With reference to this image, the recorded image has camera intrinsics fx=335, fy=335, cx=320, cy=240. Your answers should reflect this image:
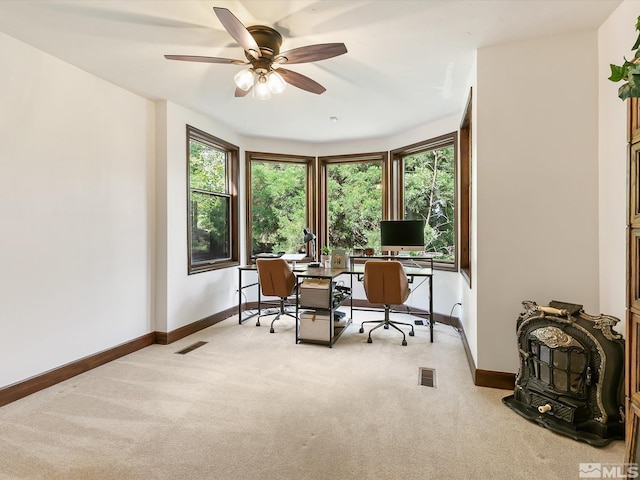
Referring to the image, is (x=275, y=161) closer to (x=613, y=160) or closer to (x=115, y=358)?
(x=115, y=358)

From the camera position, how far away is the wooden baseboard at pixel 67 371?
2.40 meters

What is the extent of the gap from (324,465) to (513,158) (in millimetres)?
2403

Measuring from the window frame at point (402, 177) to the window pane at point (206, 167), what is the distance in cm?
251

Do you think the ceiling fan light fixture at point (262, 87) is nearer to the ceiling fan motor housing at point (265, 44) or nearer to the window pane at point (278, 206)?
the ceiling fan motor housing at point (265, 44)

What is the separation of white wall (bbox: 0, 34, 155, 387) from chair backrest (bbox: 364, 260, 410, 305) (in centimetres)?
244

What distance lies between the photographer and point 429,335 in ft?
12.9

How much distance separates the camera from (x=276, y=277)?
163 inches

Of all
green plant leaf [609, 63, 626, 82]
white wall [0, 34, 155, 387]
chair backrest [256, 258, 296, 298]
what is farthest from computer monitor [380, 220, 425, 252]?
green plant leaf [609, 63, 626, 82]

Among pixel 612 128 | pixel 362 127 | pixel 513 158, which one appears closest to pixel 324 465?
pixel 513 158

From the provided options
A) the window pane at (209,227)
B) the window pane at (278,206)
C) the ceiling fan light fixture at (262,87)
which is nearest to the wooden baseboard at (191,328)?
the window pane at (209,227)

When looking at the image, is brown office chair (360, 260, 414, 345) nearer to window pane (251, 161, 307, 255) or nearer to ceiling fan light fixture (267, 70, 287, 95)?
window pane (251, 161, 307, 255)

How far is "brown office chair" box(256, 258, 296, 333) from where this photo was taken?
4.11 meters

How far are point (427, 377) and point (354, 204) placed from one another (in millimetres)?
3131

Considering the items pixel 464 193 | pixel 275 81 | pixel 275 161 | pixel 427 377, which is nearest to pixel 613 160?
pixel 464 193
